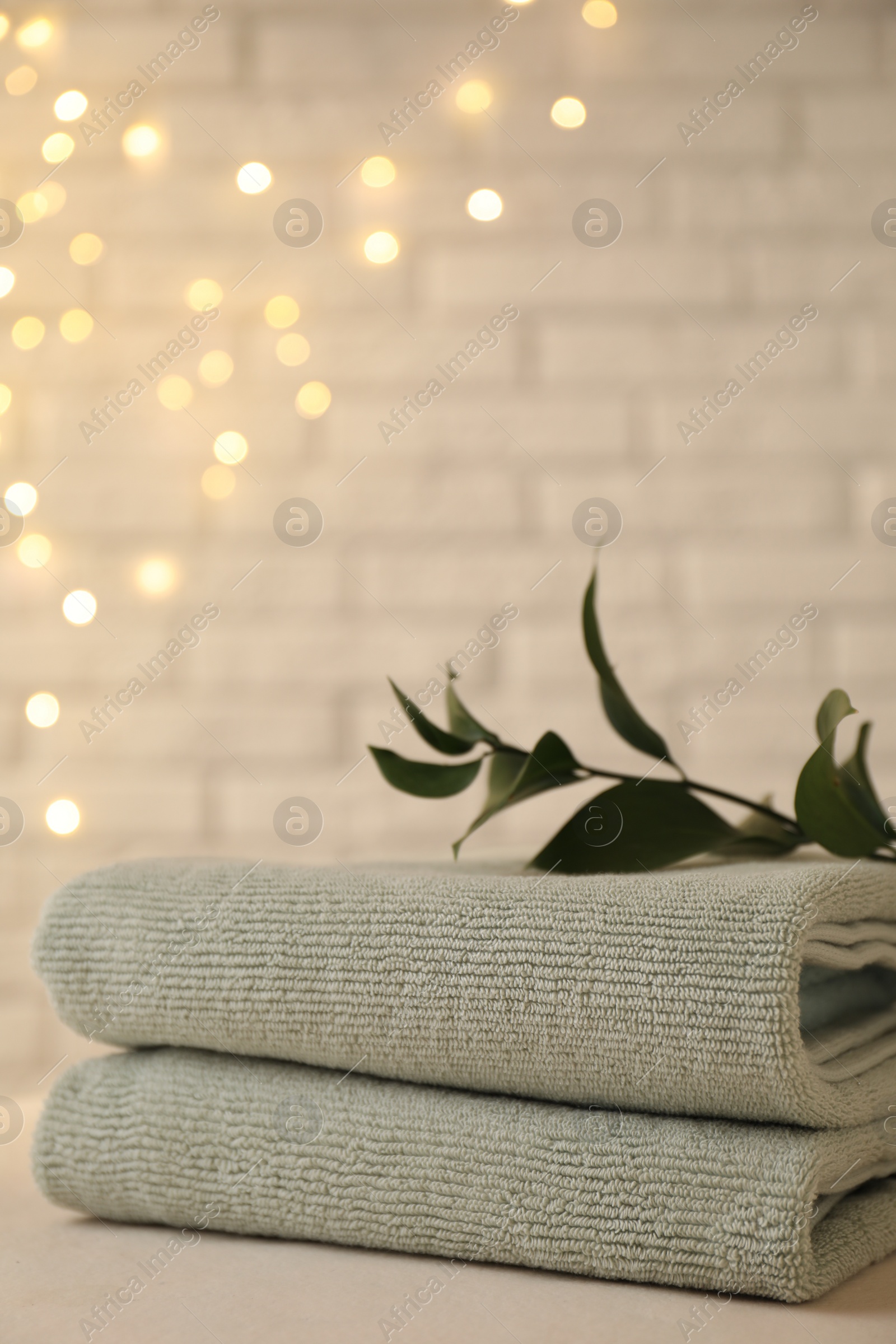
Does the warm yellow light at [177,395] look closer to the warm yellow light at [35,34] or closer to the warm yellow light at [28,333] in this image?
the warm yellow light at [28,333]

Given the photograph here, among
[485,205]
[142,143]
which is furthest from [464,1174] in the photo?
[142,143]

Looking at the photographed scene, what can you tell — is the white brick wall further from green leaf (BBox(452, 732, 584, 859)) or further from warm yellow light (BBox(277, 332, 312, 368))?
green leaf (BBox(452, 732, 584, 859))

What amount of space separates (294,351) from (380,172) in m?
0.17

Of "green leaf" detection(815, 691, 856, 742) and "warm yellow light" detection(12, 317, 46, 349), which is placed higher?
"warm yellow light" detection(12, 317, 46, 349)

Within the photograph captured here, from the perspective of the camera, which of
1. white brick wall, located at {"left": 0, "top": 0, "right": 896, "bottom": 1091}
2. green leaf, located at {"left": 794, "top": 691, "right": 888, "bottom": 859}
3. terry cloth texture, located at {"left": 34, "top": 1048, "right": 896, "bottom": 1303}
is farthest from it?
white brick wall, located at {"left": 0, "top": 0, "right": 896, "bottom": 1091}

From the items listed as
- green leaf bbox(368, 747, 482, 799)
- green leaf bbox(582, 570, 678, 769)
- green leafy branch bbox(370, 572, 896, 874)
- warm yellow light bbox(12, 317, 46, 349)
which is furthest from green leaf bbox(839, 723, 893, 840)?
warm yellow light bbox(12, 317, 46, 349)

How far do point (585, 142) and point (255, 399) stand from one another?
0.35 metres

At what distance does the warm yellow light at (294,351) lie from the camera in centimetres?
95

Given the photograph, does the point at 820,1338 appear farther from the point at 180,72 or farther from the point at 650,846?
the point at 180,72

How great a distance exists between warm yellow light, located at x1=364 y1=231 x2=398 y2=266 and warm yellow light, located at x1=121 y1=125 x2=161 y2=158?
0.68 ft

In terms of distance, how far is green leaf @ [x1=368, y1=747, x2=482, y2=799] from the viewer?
654 millimetres

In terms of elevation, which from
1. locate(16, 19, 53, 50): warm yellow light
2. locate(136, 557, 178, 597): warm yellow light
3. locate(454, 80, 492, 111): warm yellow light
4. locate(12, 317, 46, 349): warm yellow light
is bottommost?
locate(136, 557, 178, 597): warm yellow light

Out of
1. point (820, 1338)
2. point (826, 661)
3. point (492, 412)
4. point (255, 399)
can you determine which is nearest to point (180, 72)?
point (255, 399)

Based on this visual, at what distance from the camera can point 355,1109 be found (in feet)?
1.74
